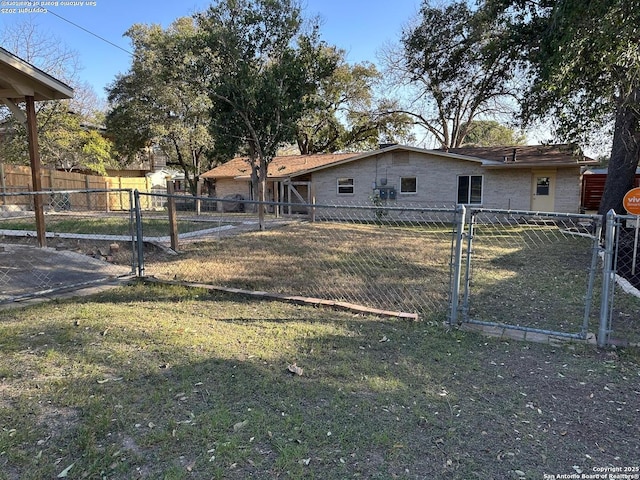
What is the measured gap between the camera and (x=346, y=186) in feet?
69.4

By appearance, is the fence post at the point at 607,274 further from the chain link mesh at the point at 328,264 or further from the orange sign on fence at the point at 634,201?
the orange sign on fence at the point at 634,201

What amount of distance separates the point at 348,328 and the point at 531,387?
1.79 metres

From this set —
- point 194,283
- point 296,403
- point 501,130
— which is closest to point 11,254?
point 194,283

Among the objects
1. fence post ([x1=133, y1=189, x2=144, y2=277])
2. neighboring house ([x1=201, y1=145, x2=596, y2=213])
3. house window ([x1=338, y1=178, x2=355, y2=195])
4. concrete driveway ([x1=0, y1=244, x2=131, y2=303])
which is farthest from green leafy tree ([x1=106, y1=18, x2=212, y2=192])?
fence post ([x1=133, y1=189, x2=144, y2=277])

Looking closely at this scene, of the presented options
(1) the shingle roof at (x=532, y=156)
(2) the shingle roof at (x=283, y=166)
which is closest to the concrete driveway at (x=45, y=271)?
(2) the shingle roof at (x=283, y=166)

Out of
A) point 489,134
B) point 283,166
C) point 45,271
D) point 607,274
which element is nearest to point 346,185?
→ point 283,166

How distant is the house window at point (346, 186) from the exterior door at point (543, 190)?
27.3ft

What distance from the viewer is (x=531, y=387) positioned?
10.1 feet

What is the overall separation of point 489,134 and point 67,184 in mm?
33976

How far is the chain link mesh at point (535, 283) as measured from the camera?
4391mm

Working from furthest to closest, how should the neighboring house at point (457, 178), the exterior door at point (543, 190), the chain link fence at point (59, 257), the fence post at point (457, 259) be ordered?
the exterior door at point (543, 190) < the neighboring house at point (457, 178) < the chain link fence at point (59, 257) < the fence post at point (457, 259)

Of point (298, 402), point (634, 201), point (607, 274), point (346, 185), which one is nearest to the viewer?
point (298, 402)

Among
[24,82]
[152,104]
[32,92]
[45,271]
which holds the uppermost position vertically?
[152,104]

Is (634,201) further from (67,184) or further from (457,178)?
(67,184)
